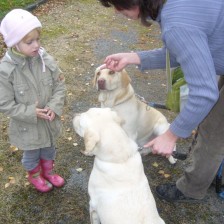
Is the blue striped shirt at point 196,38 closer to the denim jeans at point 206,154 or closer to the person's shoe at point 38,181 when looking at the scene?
the denim jeans at point 206,154

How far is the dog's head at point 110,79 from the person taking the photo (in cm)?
380

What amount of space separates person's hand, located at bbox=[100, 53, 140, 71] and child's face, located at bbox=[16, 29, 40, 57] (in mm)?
839

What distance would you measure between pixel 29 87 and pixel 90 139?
33.8 inches

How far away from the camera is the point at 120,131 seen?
272 cm

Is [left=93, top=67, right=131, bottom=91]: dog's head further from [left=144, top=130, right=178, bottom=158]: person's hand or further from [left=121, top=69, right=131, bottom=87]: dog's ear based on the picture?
[left=144, top=130, right=178, bottom=158]: person's hand

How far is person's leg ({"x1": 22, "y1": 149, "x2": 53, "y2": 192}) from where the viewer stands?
11.4 ft

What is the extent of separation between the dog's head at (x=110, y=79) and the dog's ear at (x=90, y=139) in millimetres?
1307

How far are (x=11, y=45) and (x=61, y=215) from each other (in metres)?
1.79

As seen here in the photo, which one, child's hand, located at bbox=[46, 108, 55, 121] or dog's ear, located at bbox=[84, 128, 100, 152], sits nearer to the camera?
dog's ear, located at bbox=[84, 128, 100, 152]

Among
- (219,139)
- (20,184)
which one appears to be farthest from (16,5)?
(219,139)

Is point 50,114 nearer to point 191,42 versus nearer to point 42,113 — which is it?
point 42,113

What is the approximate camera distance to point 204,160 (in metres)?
3.31

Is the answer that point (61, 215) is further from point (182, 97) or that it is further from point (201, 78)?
point (201, 78)

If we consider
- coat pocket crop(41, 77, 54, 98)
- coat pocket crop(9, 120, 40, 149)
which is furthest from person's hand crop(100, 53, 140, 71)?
coat pocket crop(9, 120, 40, 149)
